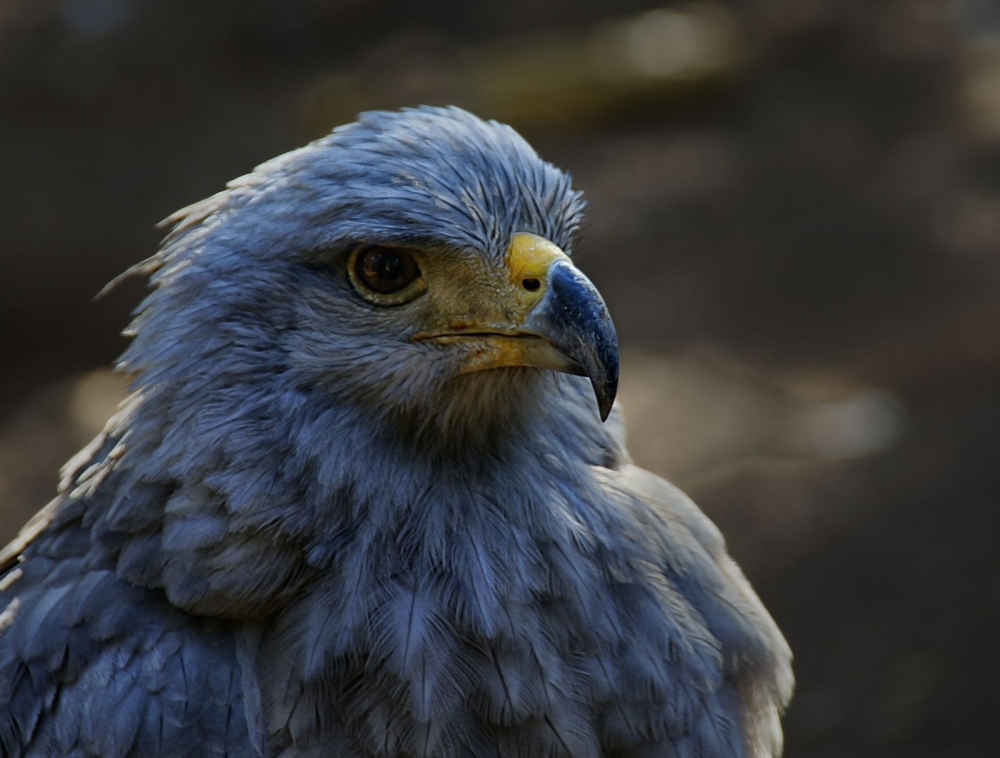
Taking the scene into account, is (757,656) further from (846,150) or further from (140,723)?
(846,150)

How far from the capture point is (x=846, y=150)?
1203cm

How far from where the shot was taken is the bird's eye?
282 cm

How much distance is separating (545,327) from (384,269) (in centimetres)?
39

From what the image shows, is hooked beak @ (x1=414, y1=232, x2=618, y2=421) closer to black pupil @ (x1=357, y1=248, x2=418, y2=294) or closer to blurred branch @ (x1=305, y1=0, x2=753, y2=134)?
black pupil @ (x1=357, y1=248, x2=418, y2=294)

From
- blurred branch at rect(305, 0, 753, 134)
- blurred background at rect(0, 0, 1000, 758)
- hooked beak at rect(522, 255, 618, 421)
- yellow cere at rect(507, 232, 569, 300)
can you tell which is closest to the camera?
hooked beak at rect(522, 255, 618, 421)

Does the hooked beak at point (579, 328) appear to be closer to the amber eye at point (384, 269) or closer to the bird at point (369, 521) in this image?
the bird at point (369, 521)

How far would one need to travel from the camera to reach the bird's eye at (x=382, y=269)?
2822 millimetres

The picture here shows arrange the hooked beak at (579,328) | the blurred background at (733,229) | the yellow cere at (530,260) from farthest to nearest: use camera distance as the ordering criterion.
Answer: the blurred background at (733,229) < the yellow cere at (530,260) < the hooked beak at (579,328)

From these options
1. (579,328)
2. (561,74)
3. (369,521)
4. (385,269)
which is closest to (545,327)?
(579,328)

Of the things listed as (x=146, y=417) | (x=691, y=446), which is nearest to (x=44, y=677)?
(x=146, y=417)

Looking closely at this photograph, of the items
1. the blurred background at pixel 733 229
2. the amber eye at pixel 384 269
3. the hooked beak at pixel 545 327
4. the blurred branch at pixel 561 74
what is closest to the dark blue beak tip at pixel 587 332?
the hooked beak at pixel 545 327

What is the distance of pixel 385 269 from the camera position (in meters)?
2.83

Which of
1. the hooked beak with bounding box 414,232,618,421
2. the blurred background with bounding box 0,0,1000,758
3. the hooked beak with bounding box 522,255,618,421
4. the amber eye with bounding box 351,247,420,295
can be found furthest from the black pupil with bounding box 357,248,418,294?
the blurred background with bounding box 0,0,1000,758

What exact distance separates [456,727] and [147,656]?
712mm
